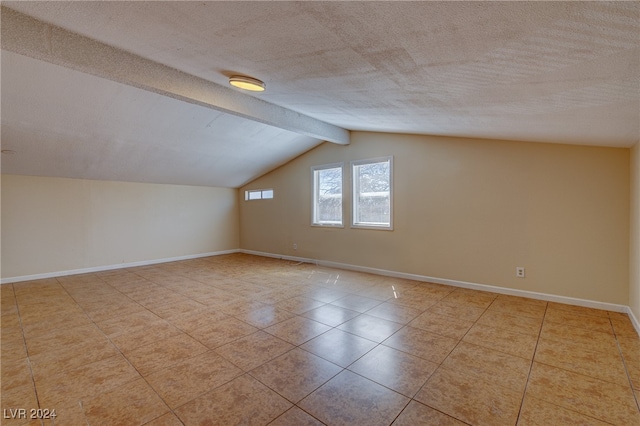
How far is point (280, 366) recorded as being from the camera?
2.30 meters

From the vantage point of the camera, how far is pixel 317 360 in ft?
7.83

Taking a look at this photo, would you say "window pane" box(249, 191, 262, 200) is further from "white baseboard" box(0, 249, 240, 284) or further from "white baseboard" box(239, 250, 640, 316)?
"white baseboard" box(239, 250, 640, 316)

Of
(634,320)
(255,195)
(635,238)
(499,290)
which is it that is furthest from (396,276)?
(255,195)

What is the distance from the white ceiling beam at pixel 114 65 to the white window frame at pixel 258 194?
11.9 feet

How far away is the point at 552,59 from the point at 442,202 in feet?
10.7

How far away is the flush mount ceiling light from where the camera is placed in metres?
2.63

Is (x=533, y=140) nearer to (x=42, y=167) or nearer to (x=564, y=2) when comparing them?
(x=564, y=2)

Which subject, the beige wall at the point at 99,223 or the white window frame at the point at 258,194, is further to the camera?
the white window frame at the point at 258,194

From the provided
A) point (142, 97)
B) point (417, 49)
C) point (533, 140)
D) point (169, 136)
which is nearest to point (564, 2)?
point (417, 49)

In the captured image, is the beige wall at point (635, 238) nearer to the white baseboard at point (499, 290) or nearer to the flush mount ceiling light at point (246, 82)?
the white baseboard at point (499, 290)

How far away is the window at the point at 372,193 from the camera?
5246 mm

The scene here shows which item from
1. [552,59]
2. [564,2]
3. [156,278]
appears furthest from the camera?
[156,278]

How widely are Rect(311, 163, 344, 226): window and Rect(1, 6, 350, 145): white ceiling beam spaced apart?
240cm

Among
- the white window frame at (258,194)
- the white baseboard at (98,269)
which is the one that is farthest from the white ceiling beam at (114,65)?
the white baseboard at (98,269)
